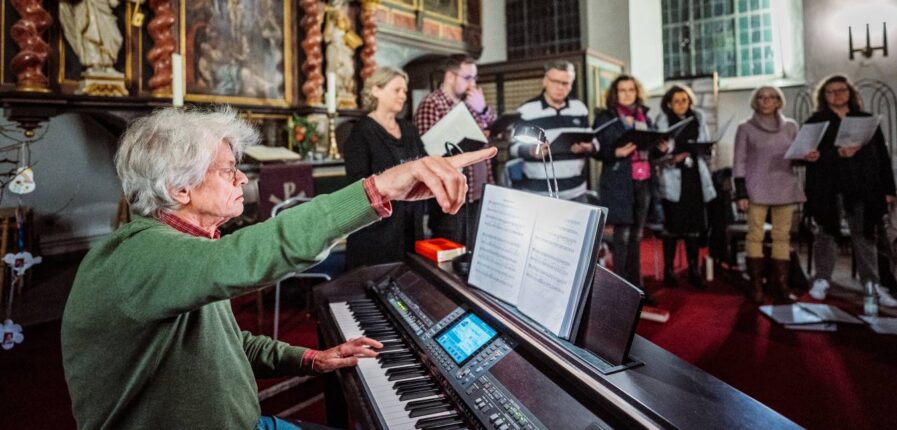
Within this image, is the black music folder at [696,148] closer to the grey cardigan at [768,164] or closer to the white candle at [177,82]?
the grey cardigan at [768,164]

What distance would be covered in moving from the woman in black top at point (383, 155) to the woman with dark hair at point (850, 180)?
310 cm

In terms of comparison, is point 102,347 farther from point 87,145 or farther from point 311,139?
point 87,145

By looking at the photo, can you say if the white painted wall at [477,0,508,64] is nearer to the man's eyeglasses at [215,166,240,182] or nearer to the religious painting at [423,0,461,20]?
the religious painting at [423,0,461,20]

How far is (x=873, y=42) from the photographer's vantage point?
6430 mm

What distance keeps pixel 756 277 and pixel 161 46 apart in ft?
17.5

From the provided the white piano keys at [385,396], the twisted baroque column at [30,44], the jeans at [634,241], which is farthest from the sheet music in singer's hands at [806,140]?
the twisted baroque column at [30,44]

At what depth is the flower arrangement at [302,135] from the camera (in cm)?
574

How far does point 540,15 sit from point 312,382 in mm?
8125

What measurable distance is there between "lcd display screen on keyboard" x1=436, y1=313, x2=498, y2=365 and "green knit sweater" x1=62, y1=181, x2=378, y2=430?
1.50 feet

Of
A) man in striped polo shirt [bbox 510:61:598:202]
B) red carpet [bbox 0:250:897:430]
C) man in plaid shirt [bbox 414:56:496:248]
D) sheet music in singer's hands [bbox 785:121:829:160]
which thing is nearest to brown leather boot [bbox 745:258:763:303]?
red carpet [bbox 0:250:897:430]

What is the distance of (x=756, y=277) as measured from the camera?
4.18m

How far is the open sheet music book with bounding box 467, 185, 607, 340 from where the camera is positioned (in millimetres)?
1085

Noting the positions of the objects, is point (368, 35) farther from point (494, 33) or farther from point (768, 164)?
point (768, 164)

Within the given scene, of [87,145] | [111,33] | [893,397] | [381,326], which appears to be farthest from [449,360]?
[87,145]
